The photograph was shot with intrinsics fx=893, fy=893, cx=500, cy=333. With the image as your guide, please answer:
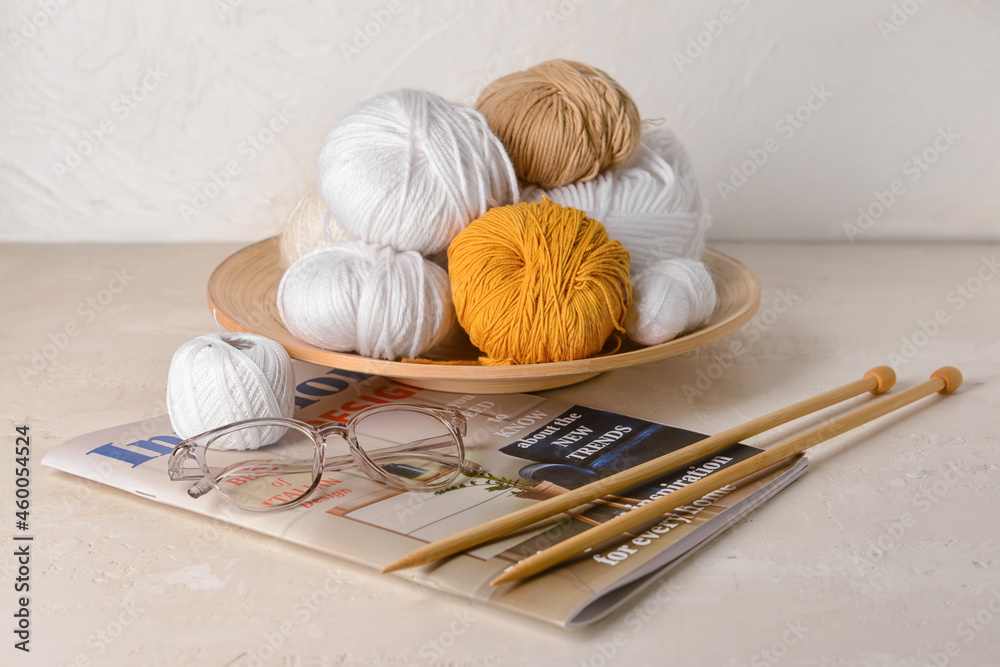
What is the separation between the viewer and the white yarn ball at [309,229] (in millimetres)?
953

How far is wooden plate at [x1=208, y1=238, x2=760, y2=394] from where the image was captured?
797 mm

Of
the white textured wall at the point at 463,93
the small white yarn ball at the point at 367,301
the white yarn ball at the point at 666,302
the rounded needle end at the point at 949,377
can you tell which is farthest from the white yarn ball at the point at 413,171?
the white textured wall at the point at 463,93

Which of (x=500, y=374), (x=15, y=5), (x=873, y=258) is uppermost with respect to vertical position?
(x=15, y=5)

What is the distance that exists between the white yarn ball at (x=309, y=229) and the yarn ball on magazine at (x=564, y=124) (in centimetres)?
21

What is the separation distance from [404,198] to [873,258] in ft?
3.23

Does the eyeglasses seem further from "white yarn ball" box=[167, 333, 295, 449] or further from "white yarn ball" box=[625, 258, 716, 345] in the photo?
"white yarn ball" box=[625, 258, 716, 345]

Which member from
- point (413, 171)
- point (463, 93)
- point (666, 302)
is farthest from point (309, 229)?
point (463, 93)

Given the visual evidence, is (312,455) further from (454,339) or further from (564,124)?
(564,124)

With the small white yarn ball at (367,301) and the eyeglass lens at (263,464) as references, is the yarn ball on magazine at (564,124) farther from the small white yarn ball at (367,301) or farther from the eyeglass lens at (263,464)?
the eyeglass lens at (263,464)

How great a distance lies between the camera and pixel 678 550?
2.00ft

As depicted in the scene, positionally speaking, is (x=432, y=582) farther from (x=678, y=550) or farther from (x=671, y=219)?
(x=671, y=219)

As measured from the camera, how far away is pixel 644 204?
3.09 feet

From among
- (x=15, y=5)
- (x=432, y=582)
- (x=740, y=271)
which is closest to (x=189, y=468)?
(x=432, y=582)

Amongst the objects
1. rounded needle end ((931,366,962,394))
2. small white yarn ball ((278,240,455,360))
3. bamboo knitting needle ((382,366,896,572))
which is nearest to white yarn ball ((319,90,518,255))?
small white yarn ball ((278,240,455,360))
